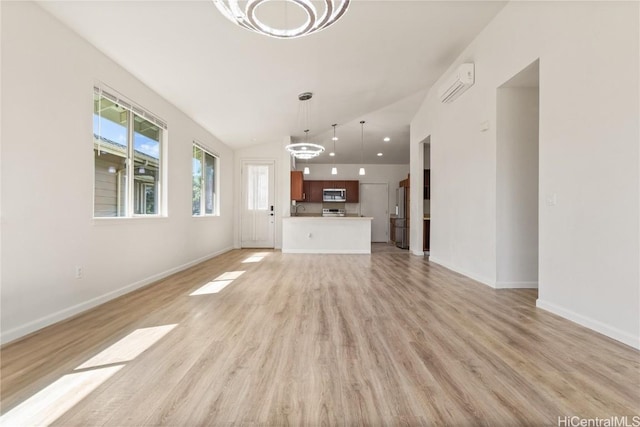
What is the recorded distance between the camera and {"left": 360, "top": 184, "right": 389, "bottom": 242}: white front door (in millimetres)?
10695

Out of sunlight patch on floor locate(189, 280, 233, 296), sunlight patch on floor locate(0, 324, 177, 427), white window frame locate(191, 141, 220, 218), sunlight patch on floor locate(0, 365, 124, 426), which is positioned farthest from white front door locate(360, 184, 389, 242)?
sunlight patch on floor locate(0, 365, 124, 426)

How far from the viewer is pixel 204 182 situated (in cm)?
635

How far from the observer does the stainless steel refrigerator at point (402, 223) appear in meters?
8.86

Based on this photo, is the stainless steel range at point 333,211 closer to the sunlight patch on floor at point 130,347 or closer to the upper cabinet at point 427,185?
the upper cabinet at point 427,185

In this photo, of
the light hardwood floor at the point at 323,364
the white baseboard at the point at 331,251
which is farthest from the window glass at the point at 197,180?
the light hardwood floor at the point at 323,364

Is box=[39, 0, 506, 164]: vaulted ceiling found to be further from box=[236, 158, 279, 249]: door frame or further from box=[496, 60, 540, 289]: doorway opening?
box=[236, 158, 279, 249]: door frame

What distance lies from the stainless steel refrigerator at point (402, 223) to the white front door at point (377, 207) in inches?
34.8

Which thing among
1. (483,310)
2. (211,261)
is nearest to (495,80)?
(483,310)

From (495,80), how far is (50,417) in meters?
4.94

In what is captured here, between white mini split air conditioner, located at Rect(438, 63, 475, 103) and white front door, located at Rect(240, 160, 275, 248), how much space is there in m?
4.69

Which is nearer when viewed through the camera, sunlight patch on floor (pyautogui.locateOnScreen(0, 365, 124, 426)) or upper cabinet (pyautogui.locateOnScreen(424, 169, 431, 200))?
sunlight patch on floor (pyautogui.locateOnScreen(0, 365, 124, 426))

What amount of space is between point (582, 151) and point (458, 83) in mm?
2416

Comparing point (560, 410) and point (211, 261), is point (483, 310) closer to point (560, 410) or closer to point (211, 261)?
point (560, 410)

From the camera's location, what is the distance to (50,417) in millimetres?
1334
